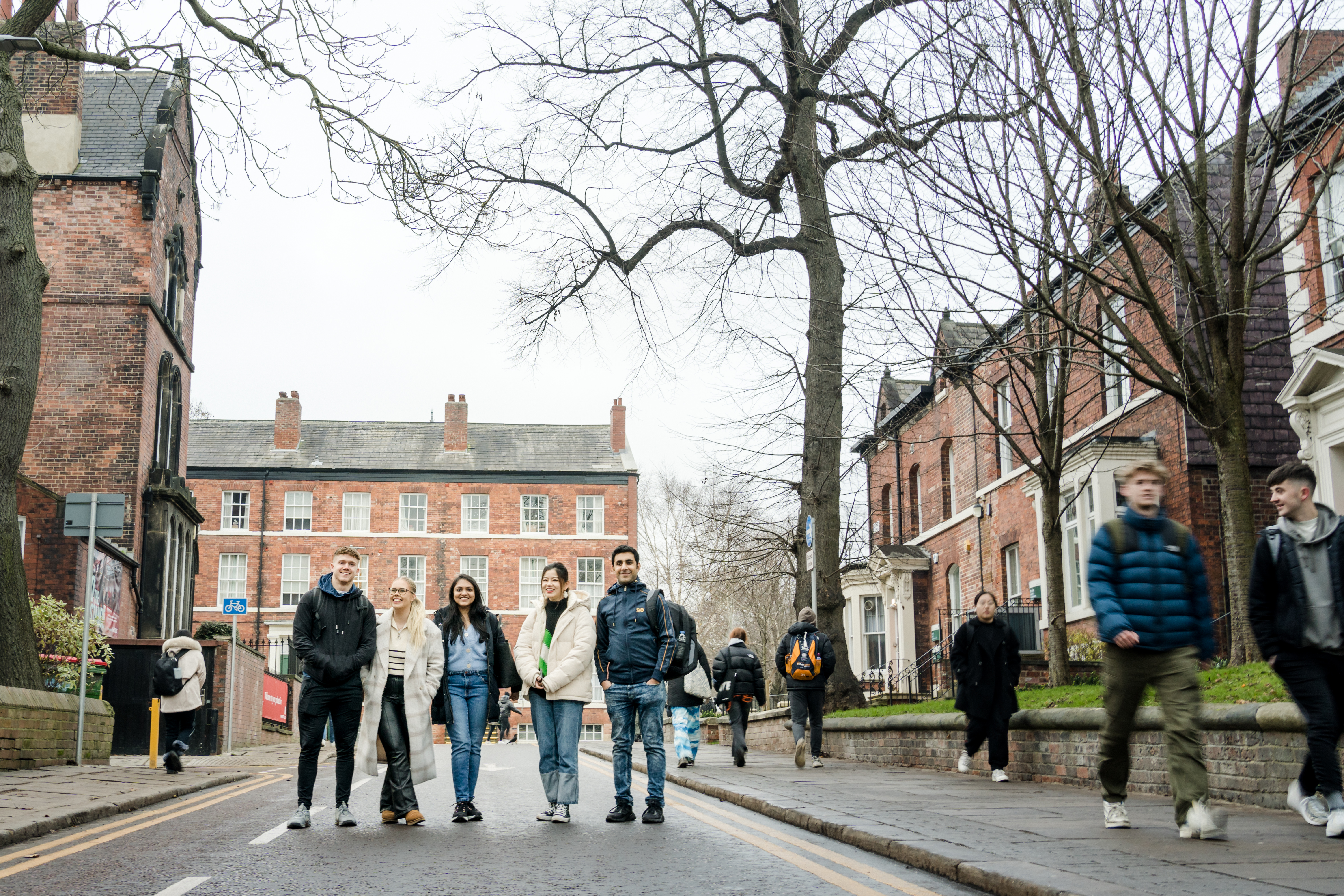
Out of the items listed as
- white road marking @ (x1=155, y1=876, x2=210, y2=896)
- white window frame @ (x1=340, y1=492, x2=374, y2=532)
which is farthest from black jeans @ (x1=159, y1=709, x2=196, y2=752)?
white window frame @ (x1=340, y1=492, x2=374, y2=532)

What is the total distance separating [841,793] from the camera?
1083 cm

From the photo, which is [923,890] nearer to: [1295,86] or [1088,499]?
[1295,86]

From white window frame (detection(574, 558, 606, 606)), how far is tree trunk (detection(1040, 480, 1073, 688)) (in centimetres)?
4013

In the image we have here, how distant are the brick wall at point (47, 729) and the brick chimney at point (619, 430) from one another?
41960 millimetres

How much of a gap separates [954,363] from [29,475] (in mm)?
21663

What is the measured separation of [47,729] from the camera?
14.1m

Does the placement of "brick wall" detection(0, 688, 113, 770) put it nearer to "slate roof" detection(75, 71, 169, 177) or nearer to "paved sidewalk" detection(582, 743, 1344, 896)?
"paved sidewalk" detection(582, 743, 1344, 896)

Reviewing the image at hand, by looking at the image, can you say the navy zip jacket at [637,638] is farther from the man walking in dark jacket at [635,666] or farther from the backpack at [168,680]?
the backpack at [168,680]

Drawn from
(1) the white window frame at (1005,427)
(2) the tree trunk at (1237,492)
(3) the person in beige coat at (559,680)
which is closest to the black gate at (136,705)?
(3) the person in beige coat at (559,680)

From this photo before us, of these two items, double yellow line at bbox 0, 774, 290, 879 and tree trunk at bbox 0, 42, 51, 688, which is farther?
tree trunk at bbox 0, 42, 51, 688

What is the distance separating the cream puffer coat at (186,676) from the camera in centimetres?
1612

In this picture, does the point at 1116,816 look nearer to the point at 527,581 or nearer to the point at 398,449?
the point at 527,581

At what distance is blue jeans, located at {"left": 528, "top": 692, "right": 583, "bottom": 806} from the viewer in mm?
9078

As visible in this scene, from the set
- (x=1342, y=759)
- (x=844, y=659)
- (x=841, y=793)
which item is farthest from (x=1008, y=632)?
(x=844, y=659)
